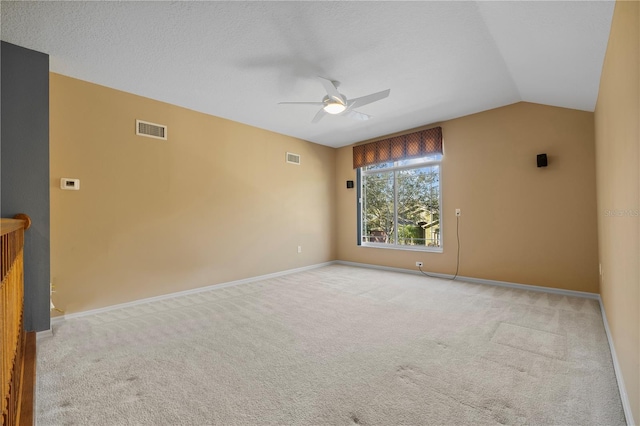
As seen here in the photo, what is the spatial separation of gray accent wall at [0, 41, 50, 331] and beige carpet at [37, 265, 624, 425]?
49 cm

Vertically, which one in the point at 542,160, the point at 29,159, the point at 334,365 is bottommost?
the point at 334,365

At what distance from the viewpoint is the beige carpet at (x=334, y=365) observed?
1.51 m

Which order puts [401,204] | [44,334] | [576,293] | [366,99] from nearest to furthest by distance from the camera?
[44,334]
[366,99]
[576,293]
[401,204]

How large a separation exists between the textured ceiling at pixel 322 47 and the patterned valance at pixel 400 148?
3.21 feet

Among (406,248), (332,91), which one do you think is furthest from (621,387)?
(406,248)

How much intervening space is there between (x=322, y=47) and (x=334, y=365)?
264 centimetres

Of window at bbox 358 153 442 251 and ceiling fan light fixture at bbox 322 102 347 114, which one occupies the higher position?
ceiling fan light fixture at bbox 322 102 347 114

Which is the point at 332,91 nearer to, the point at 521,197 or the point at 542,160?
the point at 542,160

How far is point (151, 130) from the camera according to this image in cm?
362

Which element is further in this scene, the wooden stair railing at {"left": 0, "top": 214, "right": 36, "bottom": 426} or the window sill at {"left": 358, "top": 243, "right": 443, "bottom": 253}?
the window sill at {"left": 358, "top": 243, "right": 443, "bottom": 253}

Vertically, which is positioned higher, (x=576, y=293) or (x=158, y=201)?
(x=158, y=201)

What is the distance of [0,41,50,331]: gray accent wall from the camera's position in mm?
2473

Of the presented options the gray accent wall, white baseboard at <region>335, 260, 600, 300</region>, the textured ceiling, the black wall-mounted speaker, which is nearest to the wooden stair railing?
the gray accent wall

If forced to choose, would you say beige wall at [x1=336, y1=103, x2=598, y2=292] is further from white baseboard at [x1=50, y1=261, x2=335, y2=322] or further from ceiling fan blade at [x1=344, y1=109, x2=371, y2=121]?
white baseboard at [x1=50, y1=261, x2=335, y2=322]
